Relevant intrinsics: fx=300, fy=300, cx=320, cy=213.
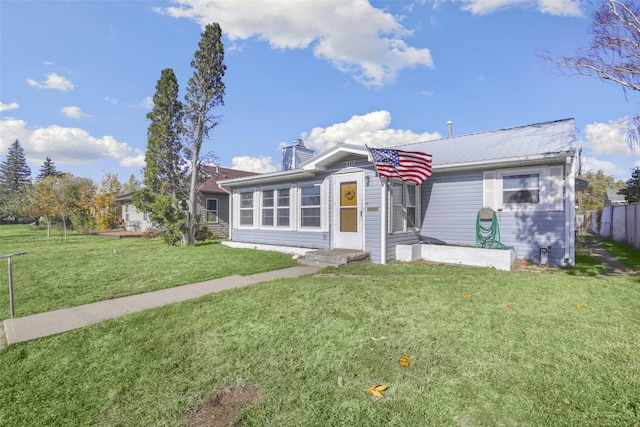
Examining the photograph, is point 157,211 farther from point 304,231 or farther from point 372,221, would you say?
point 372,221

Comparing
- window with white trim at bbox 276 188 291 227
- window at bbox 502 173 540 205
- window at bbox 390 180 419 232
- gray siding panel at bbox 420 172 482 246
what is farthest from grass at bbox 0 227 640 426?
window with white trim at bbox 276 188 291 227

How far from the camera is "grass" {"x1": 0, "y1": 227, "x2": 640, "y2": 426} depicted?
90.0 inches

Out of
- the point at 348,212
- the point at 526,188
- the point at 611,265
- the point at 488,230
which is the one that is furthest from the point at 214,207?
the point at 611,265

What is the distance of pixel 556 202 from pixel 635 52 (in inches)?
216

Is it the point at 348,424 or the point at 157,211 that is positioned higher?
the point at 157,211

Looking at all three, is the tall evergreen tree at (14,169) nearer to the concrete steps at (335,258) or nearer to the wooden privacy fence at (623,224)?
the concrete steps at (335,258)

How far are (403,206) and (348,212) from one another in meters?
1.71

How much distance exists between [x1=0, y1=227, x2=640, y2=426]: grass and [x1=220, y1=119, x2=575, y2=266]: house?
11.4 ft

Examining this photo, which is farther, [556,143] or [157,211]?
[157,211]

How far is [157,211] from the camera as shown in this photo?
13.5m

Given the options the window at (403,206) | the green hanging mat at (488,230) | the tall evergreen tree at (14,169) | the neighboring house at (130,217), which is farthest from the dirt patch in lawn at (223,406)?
the tall evergreen tree at (14,169)

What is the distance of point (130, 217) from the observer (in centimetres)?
2373

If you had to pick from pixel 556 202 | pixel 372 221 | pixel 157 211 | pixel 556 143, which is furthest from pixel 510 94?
pixel 157 211

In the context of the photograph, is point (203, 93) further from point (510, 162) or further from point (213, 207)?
point (510, 162)
